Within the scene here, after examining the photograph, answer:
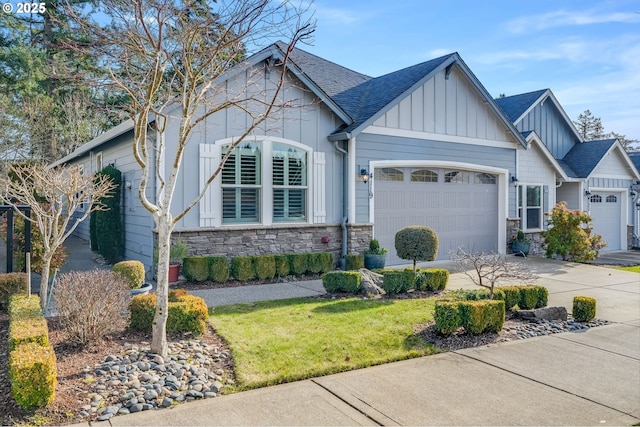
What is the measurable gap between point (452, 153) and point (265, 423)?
10.7 m

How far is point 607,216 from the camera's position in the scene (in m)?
18.6

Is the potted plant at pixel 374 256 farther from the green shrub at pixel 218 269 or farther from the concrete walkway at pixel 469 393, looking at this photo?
the concrete walkway at pixel 469 393

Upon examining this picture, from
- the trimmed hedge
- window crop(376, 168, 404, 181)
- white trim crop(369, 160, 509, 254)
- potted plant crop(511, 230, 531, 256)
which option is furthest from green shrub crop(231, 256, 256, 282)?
potted plant crop(511, 230, 531, 256)

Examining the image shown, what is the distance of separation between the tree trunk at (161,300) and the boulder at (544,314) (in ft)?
16.3

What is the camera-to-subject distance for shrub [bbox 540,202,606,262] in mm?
13688

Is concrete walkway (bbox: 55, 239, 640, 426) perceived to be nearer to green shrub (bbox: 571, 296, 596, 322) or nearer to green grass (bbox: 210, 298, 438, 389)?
green grass (bbox: 210, 298, 438, 389)

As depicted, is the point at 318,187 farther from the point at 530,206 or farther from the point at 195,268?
the point at 530,206

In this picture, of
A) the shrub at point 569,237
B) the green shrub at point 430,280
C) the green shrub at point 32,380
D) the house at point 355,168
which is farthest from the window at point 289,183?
the shrub at point 569,237

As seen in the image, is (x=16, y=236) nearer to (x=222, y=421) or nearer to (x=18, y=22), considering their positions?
(x=222, y=421)

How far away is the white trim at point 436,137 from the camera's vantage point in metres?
11.4

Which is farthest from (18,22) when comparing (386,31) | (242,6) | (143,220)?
(242,6)

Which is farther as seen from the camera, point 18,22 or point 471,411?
point 18,22

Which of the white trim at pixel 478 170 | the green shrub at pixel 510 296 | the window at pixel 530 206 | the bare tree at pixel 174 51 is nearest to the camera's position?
the bare tree at pixel 174 51

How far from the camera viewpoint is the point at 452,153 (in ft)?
42.2
